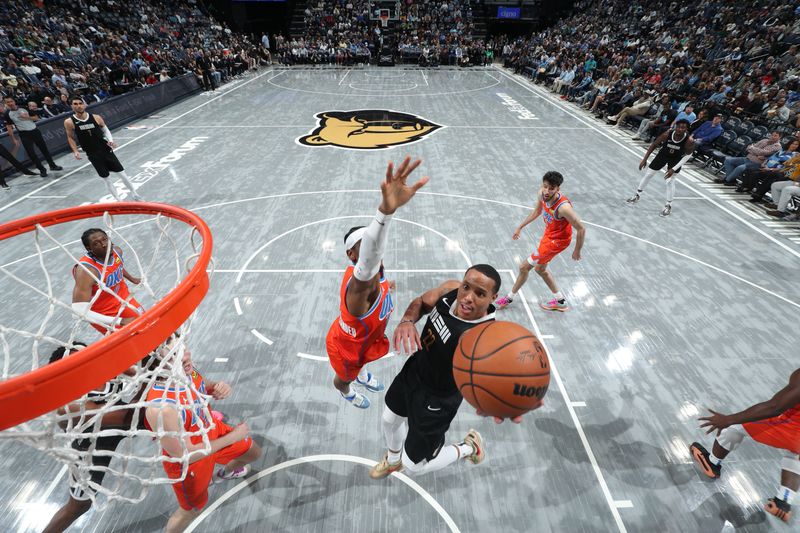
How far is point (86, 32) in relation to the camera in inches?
742

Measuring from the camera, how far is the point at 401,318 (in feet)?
15.1

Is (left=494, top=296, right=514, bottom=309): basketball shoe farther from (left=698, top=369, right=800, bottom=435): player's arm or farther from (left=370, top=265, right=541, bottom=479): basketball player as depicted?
(left=698, top=369, right=800, bottom=435): player's arm

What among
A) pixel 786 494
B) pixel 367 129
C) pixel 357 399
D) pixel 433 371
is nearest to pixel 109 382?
pixel 433 371

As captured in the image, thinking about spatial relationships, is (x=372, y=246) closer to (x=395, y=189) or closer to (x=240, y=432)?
(x=395, y=189)

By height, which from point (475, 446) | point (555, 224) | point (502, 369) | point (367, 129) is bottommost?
point (367, 129)

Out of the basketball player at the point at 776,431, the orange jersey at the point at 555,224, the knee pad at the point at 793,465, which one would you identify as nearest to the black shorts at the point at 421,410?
the basketball player at the point at 776,431

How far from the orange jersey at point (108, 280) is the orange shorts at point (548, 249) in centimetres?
418

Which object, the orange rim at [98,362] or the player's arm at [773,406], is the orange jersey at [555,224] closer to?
the player's arm at [773,406]

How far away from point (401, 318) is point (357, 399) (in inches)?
47.1

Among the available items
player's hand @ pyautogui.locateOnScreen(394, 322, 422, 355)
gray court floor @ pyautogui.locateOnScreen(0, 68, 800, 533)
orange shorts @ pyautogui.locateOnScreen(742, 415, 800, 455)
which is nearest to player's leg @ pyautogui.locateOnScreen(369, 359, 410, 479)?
gray court floor @ pyautogui.locateOnScreen(0, 68, 800, 533)

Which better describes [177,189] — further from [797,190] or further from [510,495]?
[797,190]

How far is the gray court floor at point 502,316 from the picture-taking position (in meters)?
3.02

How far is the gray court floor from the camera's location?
302 centimetres

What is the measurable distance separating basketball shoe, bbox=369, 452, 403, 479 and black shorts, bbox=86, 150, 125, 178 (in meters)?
6.95
